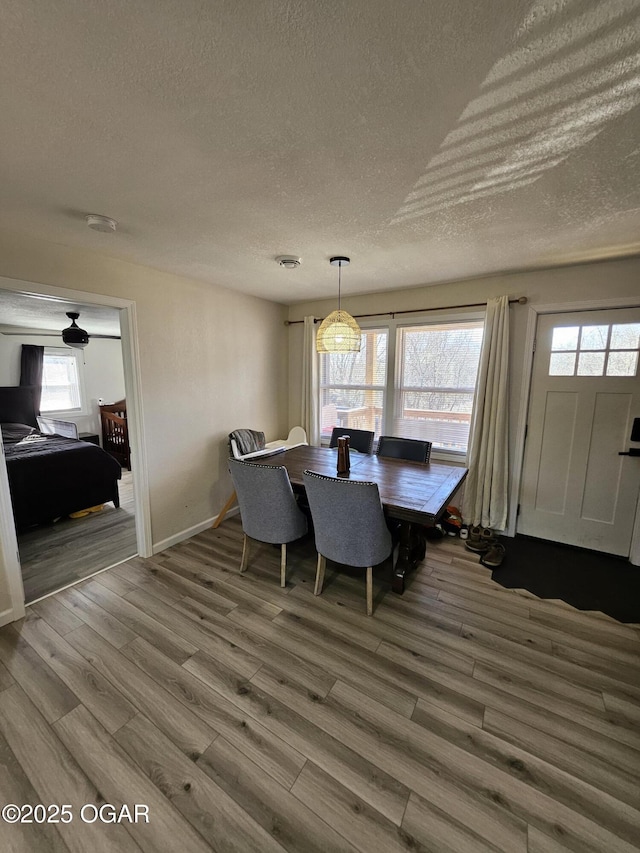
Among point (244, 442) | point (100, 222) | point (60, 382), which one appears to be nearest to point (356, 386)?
point (244, 442)

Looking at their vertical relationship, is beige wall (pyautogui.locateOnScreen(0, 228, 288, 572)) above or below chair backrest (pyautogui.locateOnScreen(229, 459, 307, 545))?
above

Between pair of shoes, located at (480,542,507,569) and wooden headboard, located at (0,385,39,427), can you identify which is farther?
wooden headboard, located at (0,385,39,427)

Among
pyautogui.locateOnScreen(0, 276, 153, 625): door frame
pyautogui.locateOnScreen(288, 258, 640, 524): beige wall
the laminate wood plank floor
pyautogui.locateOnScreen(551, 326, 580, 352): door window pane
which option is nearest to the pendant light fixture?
pyautogui.locateOnScreen(288, 258, 640, 524): beige wall

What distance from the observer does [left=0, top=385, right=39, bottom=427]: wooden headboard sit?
207 inches

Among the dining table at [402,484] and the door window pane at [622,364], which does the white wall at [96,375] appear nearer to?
the dining table at [402,484]

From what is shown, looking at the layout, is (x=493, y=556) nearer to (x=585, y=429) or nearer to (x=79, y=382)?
(x=585, y=429)

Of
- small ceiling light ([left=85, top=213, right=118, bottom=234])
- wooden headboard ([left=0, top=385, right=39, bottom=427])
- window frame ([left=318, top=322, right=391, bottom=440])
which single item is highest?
small ceiling light ([left=85, top=213, right=118, bottom=234])

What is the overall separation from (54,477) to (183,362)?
180 cm

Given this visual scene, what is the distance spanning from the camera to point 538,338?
2963 mm

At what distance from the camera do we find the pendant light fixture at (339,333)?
2531 mm

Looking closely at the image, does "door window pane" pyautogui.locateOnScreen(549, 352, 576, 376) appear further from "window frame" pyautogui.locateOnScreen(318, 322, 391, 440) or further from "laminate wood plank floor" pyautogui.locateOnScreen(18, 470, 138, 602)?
"laminate wood plank floor" pyautogui.locateOnScreen(18, 470, 138, 602)

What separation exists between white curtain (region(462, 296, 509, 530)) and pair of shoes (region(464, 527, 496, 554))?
0.71 ft

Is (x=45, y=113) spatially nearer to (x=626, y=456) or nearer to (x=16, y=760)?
(x=16, y=760)

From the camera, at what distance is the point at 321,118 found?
3.74 ft
